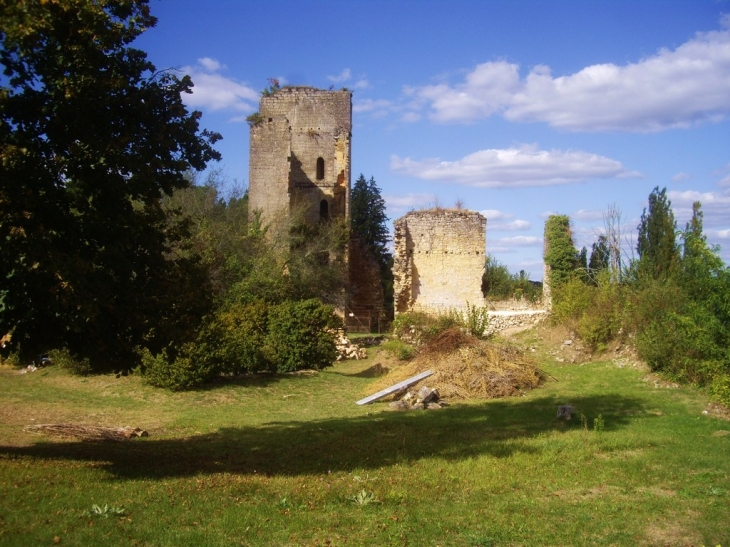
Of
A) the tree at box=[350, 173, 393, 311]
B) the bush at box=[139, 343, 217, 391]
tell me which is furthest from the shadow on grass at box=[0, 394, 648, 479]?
the tree at box=[350, 173, 393, 311]

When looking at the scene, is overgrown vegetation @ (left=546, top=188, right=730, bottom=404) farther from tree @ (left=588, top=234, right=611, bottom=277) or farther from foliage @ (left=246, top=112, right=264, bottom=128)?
foliage @ (left=246, top=112, right=264, bottom=128)

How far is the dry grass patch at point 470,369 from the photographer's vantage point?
16016mm

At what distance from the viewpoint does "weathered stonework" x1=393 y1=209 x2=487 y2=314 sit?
2981cm

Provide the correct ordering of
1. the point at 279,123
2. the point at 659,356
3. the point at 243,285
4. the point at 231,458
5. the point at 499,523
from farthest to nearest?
the point at 279,123 < the point at 243,285 < the point at 659,356 < the point at 231,458 < the point at 499,523

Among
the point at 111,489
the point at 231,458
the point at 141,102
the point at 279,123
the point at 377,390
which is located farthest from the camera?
the point at 279,123

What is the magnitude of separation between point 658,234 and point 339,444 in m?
20.7

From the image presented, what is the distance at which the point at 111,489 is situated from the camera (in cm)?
695

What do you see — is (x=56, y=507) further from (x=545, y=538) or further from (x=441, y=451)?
(x=441, y=451)

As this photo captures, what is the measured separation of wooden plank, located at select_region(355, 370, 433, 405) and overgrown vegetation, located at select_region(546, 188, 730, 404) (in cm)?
546

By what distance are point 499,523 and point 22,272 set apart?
5.33 metres

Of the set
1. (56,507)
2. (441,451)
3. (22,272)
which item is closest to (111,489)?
(56,507)

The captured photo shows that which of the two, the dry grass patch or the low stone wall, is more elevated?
the low stone wall

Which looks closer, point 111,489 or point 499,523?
point 499,523

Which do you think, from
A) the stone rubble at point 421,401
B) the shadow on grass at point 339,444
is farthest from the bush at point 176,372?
the stone rubble at point 421,401
